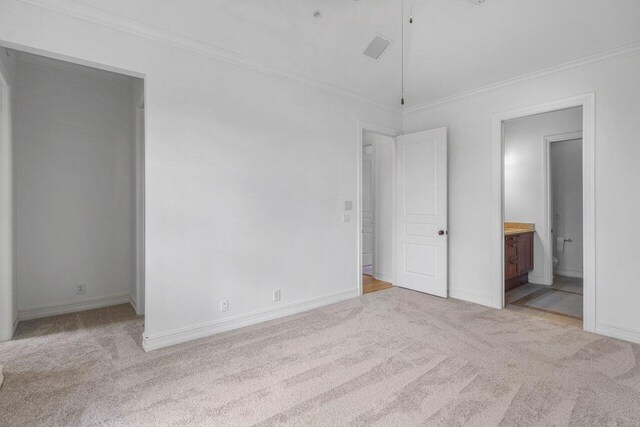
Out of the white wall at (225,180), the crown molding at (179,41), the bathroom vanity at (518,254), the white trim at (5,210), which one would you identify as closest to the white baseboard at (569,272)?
the bathroom vanity at (518,254)

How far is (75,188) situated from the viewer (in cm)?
378

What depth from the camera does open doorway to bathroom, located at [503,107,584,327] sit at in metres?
4.71

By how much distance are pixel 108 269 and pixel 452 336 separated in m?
4.07

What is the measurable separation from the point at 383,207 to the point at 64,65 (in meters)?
4.49

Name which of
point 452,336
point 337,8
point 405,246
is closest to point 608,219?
point 452,336

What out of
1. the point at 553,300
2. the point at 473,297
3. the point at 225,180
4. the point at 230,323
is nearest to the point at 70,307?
the point at 230,323

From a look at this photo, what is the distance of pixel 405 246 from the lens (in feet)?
15.4

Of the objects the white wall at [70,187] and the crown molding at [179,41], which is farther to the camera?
the white wall at [70,187]

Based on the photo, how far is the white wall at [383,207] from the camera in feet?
16.4

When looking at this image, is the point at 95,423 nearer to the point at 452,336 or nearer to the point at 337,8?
the point at 452,336

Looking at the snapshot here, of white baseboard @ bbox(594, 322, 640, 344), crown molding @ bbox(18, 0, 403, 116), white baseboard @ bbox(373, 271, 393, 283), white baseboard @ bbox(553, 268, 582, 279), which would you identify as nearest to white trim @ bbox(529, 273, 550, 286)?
white baseboard @ bbox(553, 268, 582, 279)

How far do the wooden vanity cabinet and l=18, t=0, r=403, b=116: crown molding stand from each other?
316cm

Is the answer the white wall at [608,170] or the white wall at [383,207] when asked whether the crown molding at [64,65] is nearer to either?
the white wall at [383,207]

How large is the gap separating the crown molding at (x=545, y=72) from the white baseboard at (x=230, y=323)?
2.91 metres
